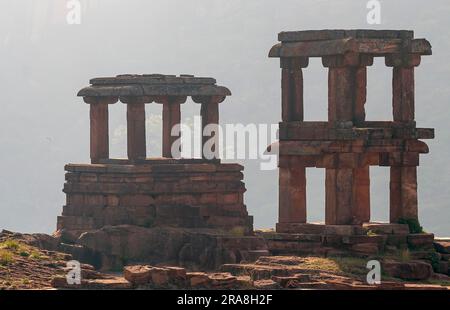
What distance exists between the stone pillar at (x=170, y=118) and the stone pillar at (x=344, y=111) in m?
13.6

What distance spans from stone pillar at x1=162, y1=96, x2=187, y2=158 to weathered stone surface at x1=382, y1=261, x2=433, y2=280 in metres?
17.8

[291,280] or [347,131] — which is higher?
[347,131]

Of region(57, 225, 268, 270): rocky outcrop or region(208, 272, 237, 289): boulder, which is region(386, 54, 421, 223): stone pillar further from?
region(208, 272, 237, 289): boulder

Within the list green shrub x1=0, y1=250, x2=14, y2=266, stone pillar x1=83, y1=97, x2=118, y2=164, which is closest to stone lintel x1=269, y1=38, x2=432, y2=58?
green shrub x1=0, y1=250, x2=14, y2=266

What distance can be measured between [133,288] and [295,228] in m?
8.55

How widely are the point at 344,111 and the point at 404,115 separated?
2155mm

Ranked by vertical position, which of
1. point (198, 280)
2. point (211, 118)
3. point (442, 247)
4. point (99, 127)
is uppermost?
point (211, 118)

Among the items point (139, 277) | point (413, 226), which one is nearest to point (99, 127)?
point (413, 226)

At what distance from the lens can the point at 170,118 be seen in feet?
204

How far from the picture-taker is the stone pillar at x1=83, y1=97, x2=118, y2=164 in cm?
5957

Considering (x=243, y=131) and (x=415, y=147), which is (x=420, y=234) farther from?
(x=243, y=131)

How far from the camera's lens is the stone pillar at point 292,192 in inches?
1930

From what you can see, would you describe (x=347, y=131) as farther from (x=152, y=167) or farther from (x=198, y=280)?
(x=152, y=167)

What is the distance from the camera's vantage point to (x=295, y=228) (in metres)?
48.5
